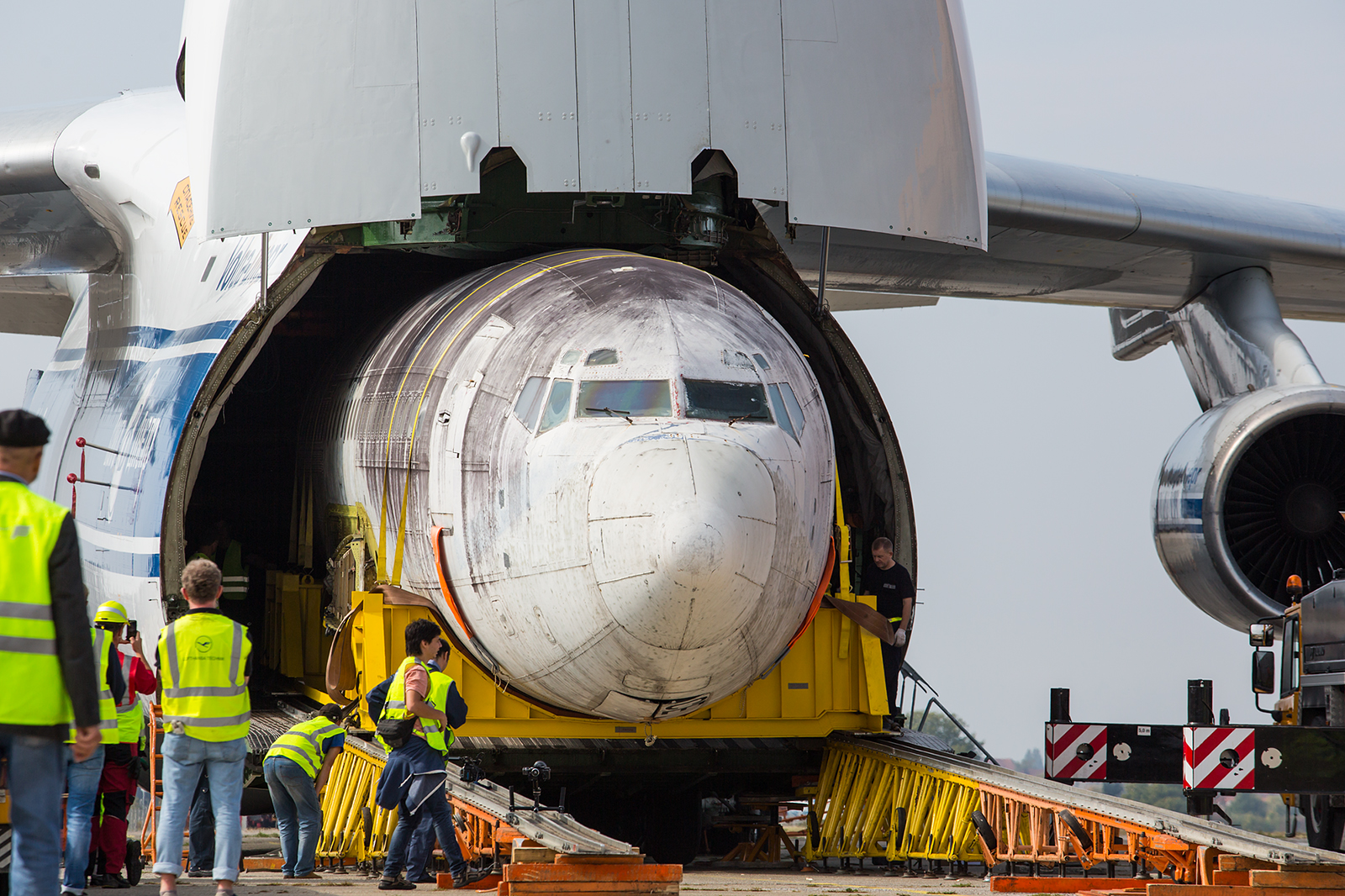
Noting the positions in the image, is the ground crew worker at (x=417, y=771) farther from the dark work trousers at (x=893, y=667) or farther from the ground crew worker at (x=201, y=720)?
the dark work trousers at (x=893, y=667)

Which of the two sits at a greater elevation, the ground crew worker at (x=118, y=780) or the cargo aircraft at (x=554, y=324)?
the cargo aircraft at (x=554, y=324)

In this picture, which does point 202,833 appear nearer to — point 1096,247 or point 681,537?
point 681,537

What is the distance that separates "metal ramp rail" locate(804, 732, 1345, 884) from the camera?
760cm

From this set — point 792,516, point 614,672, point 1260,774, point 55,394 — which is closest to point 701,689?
point 614,672

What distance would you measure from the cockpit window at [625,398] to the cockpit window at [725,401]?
127 mm

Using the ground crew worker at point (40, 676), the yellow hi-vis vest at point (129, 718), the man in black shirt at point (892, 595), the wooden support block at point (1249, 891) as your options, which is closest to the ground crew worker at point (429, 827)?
the yellow hi-vis vest at point (129, 718)

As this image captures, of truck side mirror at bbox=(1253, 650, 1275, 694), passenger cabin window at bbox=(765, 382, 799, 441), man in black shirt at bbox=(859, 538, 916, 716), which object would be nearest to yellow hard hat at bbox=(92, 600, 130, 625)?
passenger cabin window at bbox=(765, 382, 799, 441)

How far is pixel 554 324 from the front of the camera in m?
9.09

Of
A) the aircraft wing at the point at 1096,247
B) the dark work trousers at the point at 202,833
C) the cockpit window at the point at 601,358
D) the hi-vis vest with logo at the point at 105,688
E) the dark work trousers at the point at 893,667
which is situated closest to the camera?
the hi-vis vest with logo at the point at 105,688

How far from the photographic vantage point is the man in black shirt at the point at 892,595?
10945 millimetres

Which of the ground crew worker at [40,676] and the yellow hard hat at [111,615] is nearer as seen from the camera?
the ground crew worker at [40,676]

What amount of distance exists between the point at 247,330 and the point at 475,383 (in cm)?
215

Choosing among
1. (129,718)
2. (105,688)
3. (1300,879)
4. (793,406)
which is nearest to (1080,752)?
(1300,879)

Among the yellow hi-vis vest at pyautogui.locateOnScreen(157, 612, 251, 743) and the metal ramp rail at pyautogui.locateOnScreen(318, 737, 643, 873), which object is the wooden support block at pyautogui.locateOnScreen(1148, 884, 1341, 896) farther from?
the yellow hi-vis vest at pyautogui.locateOnScreen(157, 612, 251, 743)
